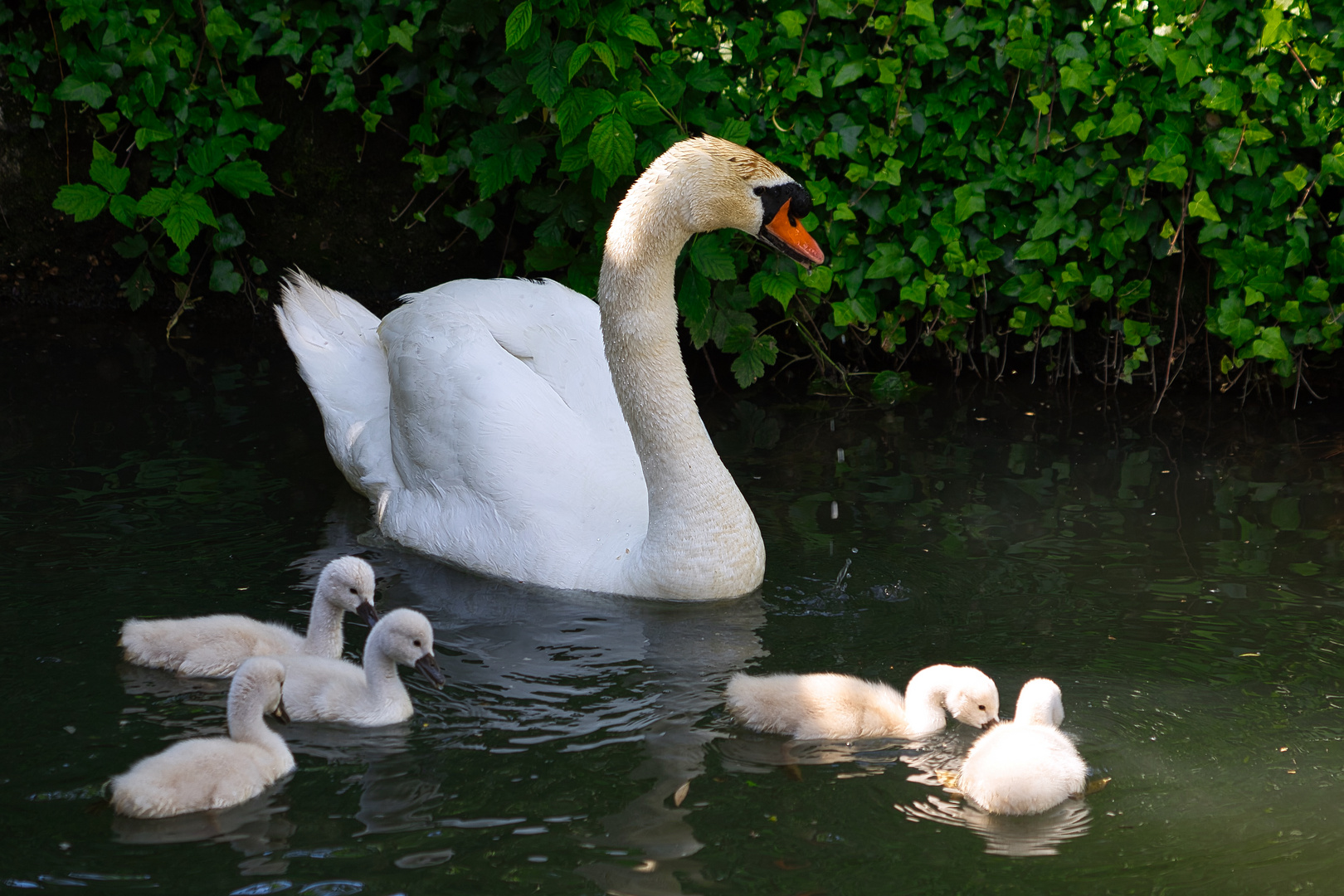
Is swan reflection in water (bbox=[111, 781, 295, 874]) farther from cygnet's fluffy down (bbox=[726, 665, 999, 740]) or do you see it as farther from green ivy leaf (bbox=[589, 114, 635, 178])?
green ivy leaf (bbox=[589, 114, 635, 178])

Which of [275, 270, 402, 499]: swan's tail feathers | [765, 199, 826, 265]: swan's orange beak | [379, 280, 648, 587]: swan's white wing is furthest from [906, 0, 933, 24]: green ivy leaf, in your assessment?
[275, 270, 402, 499]: swan's tail feathers

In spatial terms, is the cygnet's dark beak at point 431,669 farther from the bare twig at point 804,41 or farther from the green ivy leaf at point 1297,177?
the green ivy leaf at point 1297,177

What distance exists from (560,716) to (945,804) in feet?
3.66

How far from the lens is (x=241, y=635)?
4.26 m

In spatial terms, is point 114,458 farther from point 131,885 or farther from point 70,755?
point 131,885

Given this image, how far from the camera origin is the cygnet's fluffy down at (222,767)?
342 cm

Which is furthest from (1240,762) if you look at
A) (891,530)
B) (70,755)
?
(70,755)

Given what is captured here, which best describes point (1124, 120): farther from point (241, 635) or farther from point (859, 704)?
point (241, 635)

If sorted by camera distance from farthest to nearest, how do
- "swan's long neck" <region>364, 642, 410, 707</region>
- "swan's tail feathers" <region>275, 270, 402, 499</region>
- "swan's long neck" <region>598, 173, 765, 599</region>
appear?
"swan's tail feathers" <region>275, 270, 402, 499</region>, "swan's long neck" <region>598, 173, 765, 599</region>, "swan's long neck" <region>364, 642, 410, 707</region>

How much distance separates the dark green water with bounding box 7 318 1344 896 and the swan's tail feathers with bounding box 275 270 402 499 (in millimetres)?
261

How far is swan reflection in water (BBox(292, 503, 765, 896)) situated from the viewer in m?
3.49

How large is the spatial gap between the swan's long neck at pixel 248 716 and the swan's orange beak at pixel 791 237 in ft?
7.17

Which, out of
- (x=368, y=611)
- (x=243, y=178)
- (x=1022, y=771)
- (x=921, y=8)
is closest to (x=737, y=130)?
(x=921, y=8)

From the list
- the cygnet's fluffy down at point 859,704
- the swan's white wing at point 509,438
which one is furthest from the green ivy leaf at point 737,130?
the cygnet's fluffy down at point 859,704
